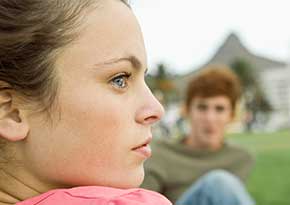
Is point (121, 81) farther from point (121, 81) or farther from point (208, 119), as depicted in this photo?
point (208, 119)

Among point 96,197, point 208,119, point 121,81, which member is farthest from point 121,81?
point 208,119

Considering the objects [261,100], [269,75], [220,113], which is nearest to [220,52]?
[269,75]

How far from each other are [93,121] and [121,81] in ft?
0.30

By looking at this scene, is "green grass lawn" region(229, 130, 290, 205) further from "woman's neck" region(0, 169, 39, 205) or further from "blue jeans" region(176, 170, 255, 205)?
"woman's neck" region(0, 169, 39, 205)

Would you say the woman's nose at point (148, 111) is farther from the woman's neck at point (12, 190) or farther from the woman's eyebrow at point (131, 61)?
the woman's neck at point (12, 190)

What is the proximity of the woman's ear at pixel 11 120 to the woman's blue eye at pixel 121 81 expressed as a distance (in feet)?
0.53

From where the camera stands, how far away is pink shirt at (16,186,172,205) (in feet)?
3.02

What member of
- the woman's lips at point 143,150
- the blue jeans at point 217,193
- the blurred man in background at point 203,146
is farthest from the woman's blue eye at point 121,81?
the blurred man in background at point 203,146

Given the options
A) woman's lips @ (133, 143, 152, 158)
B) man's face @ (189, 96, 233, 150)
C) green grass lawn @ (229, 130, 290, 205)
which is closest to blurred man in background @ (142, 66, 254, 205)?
man's face @ (189, 96, 233, 150)

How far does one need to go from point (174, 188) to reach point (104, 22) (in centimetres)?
254

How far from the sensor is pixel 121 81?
1070mm

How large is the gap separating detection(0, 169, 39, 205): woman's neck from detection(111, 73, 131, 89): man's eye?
0.23m

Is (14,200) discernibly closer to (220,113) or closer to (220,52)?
(220,113)

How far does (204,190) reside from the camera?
8.93 feet
